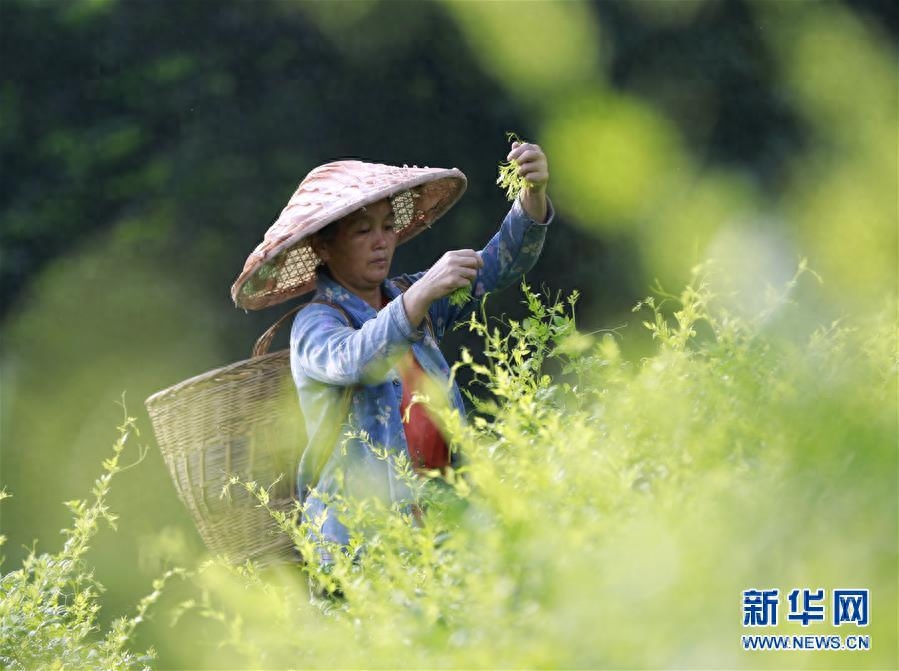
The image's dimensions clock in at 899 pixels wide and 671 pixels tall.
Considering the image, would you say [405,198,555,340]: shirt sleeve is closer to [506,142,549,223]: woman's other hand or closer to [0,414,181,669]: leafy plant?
[506,142,549,223]: woman's other hand

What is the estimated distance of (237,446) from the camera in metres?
2.85

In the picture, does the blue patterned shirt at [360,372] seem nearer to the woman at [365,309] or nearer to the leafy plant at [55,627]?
the woman at [365,309]

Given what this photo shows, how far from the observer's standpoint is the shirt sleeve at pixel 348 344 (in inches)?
96.0

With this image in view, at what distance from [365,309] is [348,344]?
0.32 metres

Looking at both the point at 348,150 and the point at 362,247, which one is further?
the point at 348,150

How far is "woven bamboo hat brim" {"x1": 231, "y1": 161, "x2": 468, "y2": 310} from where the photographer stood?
2.71 meters

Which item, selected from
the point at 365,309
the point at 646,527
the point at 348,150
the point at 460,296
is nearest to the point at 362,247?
the point at 365,309


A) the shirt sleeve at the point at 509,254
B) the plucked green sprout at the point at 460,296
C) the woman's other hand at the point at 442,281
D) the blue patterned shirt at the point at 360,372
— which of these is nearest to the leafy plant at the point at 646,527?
the woman's other hand at the point at 442,281

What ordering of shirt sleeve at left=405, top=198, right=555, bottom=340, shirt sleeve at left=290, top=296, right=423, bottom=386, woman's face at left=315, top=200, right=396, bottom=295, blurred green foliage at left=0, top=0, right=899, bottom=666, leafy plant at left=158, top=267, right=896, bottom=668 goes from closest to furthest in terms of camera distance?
1. leafy plant at left=158, top=267, right=896, bottom=668
2. shirt sleeve at left=290, top=296, right=423, bottom=386
3. woman's face at left=315, top=200, right=396, bottom=295
4. shirt sleeve at left=405, top=198, right=555, bottom=340
5. blurred green foliage at left=0, top=0, right=899, bottom=666

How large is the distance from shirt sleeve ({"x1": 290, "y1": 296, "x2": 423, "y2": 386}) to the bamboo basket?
0.16 m

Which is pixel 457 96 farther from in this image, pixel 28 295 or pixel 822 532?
pixel 822 532

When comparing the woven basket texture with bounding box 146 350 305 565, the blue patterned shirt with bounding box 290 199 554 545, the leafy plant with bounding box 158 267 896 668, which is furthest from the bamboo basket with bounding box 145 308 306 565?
the leafy plant with bounding box 158 267 896 668

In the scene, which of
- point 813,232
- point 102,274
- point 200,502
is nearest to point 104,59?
point 102,274

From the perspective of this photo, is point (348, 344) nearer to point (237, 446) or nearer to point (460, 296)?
point (460, 296)
